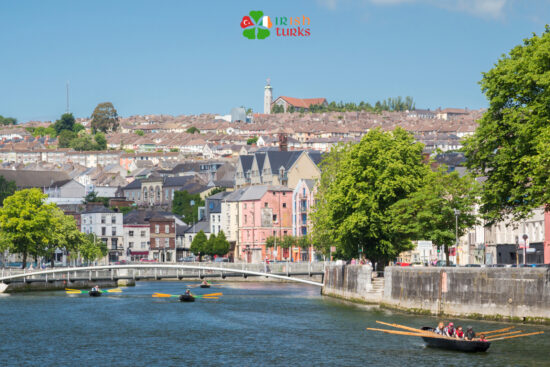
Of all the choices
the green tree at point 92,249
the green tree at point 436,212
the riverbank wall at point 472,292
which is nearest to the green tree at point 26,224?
the green tree at point 92,249

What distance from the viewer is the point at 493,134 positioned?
6372cm

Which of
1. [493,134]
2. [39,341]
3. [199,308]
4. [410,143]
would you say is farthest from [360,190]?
[39,341]

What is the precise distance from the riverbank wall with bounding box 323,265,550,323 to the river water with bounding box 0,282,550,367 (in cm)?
106

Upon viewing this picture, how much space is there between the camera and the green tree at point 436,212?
261ft

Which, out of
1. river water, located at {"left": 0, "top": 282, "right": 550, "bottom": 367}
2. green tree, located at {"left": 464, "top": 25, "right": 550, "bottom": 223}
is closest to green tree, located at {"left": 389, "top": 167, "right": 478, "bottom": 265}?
river water, located at {"left": 0, "top": 282, "right": 550, "bottom": 367}

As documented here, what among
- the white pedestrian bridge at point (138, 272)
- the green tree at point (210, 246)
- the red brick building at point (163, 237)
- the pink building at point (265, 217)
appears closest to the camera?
the white pedestrian bridge at point (138, 272)

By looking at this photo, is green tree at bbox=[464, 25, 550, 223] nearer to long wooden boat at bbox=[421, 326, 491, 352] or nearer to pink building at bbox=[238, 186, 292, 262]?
long wooden boat at bbox=[421, 326, 491, 352]

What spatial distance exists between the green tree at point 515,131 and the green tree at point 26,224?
6540 cm

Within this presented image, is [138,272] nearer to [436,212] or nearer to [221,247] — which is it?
[221,247]

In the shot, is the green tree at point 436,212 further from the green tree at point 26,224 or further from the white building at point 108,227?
the white building at point 108,227

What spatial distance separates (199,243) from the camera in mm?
177875

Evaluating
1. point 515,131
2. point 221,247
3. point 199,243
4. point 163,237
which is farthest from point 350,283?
point 163,237

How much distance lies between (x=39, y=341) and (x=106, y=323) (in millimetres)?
11387

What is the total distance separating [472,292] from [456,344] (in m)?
10.7
